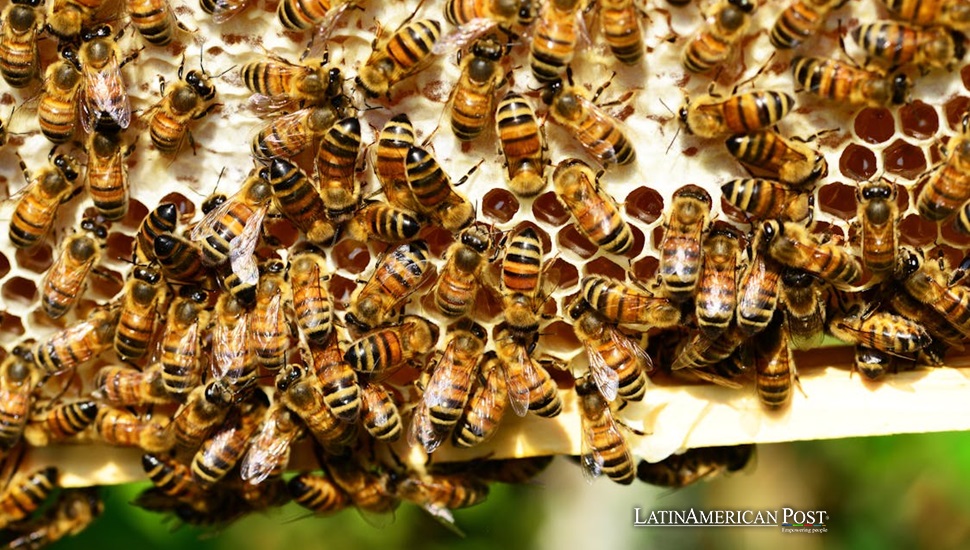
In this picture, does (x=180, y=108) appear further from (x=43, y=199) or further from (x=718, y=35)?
(x=718, y=35)

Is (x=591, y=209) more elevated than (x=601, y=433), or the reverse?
(x=591, y=209)

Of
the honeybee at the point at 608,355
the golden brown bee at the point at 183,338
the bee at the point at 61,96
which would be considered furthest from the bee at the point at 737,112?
the bee at the point at 61,96

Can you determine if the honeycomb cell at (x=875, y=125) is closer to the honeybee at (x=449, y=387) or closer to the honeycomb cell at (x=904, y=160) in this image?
the honeycomb cell at (x=904, y=160)

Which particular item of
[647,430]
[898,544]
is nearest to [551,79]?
[647,430]

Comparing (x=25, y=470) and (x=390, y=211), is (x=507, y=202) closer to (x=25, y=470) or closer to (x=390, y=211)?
(x=390, y=211)

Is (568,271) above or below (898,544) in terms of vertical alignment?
above

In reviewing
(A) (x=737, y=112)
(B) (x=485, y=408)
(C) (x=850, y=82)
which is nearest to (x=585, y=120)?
(A) (x=737, y=112)
